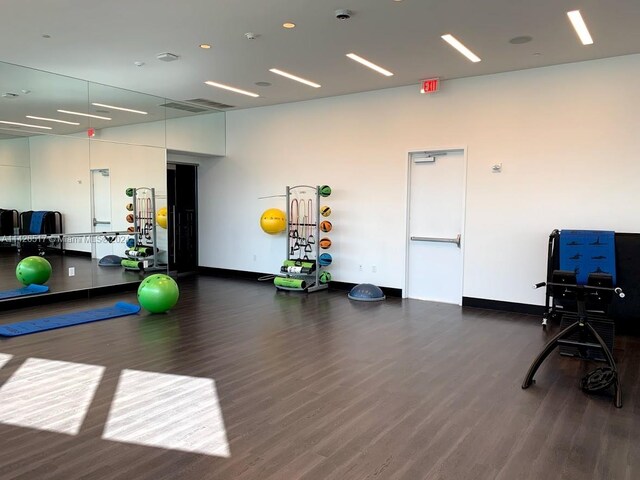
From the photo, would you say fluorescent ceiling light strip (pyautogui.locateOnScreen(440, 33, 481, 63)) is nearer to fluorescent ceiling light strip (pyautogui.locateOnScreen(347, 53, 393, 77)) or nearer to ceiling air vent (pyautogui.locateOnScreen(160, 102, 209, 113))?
fluorescent ceiling light strip (pyautogui.locateOnScreen(347, 53, 393, 77))

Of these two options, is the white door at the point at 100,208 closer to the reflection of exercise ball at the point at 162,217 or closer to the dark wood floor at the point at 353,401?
the reflection of exercise ball at the point at 162,217

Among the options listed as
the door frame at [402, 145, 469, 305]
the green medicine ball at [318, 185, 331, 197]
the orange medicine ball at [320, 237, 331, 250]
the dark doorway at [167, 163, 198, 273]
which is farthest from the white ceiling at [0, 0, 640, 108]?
the dark doorway at [167, 163, 198, 273]

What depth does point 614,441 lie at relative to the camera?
2.95m

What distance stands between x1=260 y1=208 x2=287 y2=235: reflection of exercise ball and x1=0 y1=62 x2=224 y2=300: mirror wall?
Result: 74.3 inches

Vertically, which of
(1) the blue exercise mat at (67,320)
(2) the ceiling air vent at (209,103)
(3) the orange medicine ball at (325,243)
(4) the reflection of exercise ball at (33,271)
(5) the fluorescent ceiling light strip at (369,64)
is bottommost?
(1) the blue exercise mat at (67,320)

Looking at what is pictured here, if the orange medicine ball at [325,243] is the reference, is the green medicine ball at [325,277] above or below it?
below

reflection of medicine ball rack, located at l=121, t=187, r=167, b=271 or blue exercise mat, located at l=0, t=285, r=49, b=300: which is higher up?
reflection of medicine ball rack, located at l=121, t=187, r=167, b=271

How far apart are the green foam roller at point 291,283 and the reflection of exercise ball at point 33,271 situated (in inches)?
135

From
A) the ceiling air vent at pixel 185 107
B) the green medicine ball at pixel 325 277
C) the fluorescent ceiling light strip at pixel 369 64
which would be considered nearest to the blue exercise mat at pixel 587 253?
the fluorescent ceiling light strip at pixel 369 64

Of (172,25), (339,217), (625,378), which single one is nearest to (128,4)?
(172,25)

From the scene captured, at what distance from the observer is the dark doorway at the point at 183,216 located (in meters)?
9.78

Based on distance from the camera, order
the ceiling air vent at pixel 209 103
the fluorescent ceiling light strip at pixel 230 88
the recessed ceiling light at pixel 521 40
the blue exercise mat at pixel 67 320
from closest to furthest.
A: the recessed ceiling light at pixel 521 40
the blue exercise mat at pixel 67 320
the fluorescent ceiling light strip at pixel 230 88
the ceiling air vent at pixel 209 103

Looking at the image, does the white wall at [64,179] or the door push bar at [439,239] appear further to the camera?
the door push bar at [439,239]

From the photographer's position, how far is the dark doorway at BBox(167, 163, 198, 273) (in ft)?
32.1
